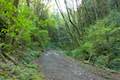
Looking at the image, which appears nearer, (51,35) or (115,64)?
(115,64)

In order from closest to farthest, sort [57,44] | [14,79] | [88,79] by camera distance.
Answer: [14,79], [88,79], [57,44]

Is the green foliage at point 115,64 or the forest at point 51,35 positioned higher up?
the forest at point 51,35

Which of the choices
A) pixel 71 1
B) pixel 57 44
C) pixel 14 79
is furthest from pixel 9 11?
pixel 57 44

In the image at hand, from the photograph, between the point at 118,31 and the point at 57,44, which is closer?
the point at 118,31

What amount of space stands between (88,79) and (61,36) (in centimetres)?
3296

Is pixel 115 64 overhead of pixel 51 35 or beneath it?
beneath

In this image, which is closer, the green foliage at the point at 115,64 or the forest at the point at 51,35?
the forest at the point at 51,35

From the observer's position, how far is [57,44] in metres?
44.4

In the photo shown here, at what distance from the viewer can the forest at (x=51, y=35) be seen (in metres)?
11.5

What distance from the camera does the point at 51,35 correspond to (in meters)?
44.6

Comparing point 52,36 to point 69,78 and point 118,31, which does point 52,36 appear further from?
point 69,78

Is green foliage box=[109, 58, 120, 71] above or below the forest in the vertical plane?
below

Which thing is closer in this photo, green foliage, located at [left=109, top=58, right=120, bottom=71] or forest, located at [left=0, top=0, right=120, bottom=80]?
forest, located at [left=0, top=0, right=120, bottom=80]

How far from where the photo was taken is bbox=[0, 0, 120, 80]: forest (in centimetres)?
1151
